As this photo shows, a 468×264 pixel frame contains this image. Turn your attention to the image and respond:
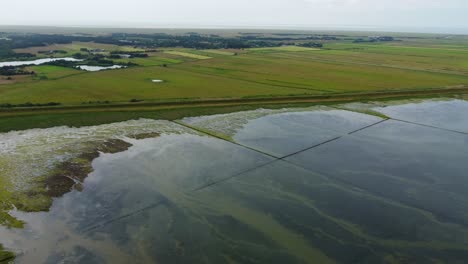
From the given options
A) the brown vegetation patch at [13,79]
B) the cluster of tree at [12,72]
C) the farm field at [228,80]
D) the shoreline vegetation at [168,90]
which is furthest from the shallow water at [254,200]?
the cluster of tree at [12,72]

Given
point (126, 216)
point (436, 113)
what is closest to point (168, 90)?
point (126, 216)

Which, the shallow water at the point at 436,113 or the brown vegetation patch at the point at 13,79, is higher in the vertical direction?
the brown vegetation patch at the point at 13,79

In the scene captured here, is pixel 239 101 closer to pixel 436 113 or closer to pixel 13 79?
pixel 436 113

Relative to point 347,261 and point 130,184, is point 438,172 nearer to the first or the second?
point 347,261

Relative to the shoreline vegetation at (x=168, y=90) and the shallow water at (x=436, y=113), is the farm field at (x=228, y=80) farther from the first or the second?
the shallow water at (x=436, y=113)

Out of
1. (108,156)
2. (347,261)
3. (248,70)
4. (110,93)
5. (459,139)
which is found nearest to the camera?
(347,261)

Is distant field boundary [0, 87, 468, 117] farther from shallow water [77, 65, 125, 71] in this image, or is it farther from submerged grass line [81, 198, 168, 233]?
shallow water [77, 65, 125, 71]

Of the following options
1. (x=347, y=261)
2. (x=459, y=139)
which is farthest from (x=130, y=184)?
(x=459, y=139)
